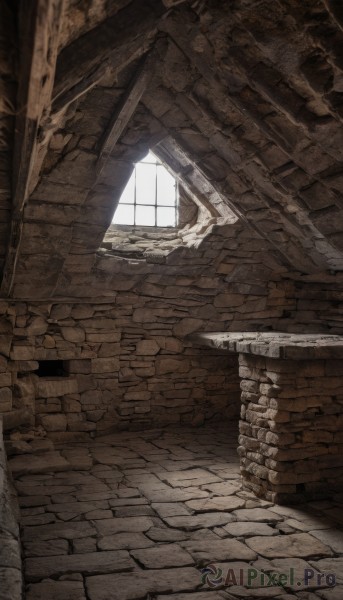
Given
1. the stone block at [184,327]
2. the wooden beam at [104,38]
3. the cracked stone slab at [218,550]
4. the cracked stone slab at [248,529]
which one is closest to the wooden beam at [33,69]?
the wooden beam at [104,38]

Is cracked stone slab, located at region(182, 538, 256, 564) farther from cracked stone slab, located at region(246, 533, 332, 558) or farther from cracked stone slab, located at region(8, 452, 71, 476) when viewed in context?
cracked stone slab, located at region(8, 452, 71, 476)

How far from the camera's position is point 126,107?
15.8 feet

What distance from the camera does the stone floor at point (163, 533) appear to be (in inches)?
144

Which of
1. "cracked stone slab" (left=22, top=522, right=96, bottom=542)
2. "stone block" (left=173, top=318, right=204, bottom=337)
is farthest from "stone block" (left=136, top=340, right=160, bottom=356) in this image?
"cracked stone slab" (left=22, top=522, right=96, bottom=542)

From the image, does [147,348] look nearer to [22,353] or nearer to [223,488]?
[22,353]

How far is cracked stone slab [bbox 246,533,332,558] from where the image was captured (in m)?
4.18

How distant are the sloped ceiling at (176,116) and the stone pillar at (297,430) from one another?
70.1 inches

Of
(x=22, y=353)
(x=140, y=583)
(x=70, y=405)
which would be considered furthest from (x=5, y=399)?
(x=140, y=583)

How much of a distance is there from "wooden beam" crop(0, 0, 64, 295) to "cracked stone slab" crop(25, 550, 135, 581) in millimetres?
2907

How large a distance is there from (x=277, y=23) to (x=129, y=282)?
4.27 metres

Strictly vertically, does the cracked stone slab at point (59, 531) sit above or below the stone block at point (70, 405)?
below

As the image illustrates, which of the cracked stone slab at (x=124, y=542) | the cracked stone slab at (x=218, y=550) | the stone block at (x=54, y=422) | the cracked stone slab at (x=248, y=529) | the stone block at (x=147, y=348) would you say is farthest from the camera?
the stone block at (x=147, y=348)

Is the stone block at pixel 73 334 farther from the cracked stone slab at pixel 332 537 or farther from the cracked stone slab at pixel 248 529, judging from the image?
the cracked stone slab at pixel 332 537

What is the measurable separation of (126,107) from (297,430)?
350 cm
